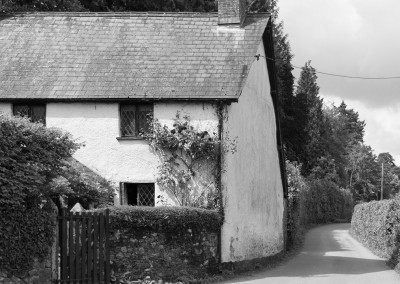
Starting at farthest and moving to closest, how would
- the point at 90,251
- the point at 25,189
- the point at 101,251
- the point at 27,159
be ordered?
the point at 101,251 < the point at 90,251 < the point at 27,159 < the point at 25,189

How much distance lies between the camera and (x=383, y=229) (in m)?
29.5

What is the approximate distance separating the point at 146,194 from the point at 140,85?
368 cm

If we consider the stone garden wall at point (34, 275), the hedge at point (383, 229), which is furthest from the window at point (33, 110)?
the hedge at point (383, 229)

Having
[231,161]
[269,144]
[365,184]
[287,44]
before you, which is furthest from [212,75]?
[365,184]

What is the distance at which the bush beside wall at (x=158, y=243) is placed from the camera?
19156 millimetres

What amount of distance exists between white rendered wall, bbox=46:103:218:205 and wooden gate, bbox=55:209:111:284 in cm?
631

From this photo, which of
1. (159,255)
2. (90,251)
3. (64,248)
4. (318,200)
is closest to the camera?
(64,248)

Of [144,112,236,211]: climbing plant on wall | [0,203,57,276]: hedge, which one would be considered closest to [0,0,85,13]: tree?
[144,112,236,211]: climbing plant on wall

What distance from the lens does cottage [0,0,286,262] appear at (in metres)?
23.1

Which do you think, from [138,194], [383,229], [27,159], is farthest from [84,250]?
[383,229]

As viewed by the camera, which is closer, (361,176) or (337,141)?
(337,141)

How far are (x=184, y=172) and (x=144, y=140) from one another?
1.76 m

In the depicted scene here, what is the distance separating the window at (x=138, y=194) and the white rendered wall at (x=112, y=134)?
325mm

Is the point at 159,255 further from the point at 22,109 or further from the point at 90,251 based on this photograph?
the point at 22,109
